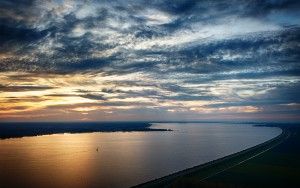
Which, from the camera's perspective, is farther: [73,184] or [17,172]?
[17,172]

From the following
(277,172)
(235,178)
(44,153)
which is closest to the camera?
(235,178)

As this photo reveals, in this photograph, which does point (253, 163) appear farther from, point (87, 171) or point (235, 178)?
point (87, 171)

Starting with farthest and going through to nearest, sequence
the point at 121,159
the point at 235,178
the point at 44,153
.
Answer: the point at 44,153, the point at 121,159, the point at 235,178

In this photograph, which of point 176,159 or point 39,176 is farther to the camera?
point 176,159

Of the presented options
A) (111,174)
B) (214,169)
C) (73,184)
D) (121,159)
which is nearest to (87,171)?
(111,174)

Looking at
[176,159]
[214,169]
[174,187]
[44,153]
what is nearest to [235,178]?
[214,169]

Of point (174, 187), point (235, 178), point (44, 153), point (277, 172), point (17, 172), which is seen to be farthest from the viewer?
point (44, 153)

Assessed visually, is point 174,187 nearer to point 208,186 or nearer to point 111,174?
point 208,186

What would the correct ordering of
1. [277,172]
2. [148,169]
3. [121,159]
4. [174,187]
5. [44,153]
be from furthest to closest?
[44,153], [121,159], [148,169], [277,172], [174,187]
